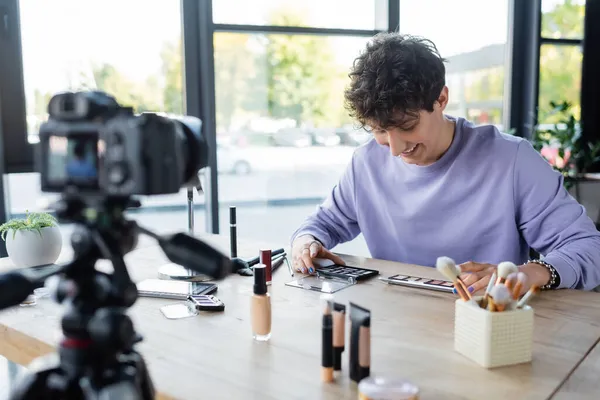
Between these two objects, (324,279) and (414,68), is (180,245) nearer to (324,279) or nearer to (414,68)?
(324,279)

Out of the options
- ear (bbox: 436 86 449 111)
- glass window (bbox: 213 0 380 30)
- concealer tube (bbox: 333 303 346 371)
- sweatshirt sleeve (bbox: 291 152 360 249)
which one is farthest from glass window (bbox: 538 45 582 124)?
concealer tube (bbox: 333 303 346 371)

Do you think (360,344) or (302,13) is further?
(302,13)

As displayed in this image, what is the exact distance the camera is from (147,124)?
1.82 feet

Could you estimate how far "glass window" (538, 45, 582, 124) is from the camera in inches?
156

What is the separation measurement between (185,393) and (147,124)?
1.60ft

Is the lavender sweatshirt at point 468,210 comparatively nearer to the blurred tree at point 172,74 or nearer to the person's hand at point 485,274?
the person's hand at point 485,274

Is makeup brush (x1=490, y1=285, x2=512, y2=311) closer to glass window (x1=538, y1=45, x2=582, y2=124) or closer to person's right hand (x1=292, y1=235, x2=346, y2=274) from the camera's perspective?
person's right hand (x1=292, y1=235, x2=346, y2=274)

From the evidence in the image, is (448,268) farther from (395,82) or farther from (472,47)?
(472,47)

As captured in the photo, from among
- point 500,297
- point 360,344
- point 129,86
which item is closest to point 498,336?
point 500,297

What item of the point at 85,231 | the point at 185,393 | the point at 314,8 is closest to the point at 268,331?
the point at 185,393

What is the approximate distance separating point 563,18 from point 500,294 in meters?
3.65

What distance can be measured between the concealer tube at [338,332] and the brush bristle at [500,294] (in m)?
0.24

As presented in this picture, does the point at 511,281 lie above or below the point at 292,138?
below

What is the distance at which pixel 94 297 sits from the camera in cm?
60
